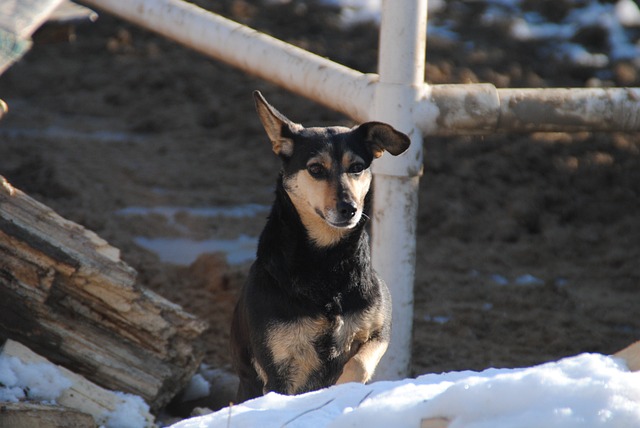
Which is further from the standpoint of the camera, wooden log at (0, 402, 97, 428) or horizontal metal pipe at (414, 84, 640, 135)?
horizontal metal pipe at (414, 84, 640, 135)

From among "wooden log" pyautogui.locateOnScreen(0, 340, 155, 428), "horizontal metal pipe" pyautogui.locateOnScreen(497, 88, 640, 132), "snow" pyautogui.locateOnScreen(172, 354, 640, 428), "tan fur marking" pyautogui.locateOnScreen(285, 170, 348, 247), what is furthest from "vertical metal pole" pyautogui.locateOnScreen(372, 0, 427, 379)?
"snow" pyautogui.locateOnScreen(172, 354, 640, 428)

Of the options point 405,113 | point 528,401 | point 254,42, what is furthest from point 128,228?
point 528,401

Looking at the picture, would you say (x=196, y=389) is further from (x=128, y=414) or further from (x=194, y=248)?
(x=194, y=248)

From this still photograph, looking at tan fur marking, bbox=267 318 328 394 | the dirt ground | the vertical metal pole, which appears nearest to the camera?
tan fur marking, bbox=267 318 328 394

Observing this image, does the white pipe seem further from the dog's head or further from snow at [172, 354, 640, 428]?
snow at [172, 354, 640, 428]

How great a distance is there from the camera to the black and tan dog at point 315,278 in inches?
142

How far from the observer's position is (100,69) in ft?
28.6

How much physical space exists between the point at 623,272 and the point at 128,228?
117 inches

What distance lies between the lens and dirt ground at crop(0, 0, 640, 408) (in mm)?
5188

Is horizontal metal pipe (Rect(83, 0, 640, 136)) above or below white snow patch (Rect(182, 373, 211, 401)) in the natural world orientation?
above

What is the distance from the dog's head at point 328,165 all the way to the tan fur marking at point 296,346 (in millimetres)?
342

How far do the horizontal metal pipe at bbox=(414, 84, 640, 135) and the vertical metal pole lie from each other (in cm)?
10

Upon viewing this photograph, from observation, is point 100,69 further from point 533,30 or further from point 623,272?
point 623,272

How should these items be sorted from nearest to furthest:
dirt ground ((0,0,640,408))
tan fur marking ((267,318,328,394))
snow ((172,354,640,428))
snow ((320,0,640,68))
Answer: snow ((172,354,640,428)), tan fur marking ((267,318,328,394)), dirt ground ((0,0,640,408)), snow ((320,0,640,68))
